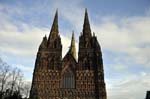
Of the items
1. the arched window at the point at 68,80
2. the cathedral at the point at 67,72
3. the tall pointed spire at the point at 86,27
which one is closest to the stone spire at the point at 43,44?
the cathedral at the point at 67,72

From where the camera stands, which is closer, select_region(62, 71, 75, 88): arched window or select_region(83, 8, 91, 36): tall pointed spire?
select_region(62, 71, 75, 88): arched window

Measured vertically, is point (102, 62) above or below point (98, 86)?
above

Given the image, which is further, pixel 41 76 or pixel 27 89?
pixel 27 89

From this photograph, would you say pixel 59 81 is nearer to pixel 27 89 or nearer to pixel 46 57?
pixel 46 57

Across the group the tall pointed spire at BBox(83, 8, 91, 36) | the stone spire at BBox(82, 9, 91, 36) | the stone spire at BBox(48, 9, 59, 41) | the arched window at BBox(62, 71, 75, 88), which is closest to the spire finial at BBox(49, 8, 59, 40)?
the stone spire at BBox(48, 9, 59, 41)

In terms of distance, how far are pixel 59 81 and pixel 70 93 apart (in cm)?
391

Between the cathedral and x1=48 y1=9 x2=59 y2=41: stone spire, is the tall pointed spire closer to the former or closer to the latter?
the cathedral

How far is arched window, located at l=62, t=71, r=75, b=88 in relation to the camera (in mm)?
50719

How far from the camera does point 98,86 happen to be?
161ft

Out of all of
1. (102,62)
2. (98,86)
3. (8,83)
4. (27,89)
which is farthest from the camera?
(27,89)

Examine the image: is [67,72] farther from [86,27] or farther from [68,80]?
[86,27]

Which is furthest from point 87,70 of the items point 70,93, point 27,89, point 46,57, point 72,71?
point 27,89

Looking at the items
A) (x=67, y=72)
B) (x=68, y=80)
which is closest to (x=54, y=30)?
(x=67, y=72)

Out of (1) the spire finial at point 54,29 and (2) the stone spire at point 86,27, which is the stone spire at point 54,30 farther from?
(2) the stone spire at point 86,27
